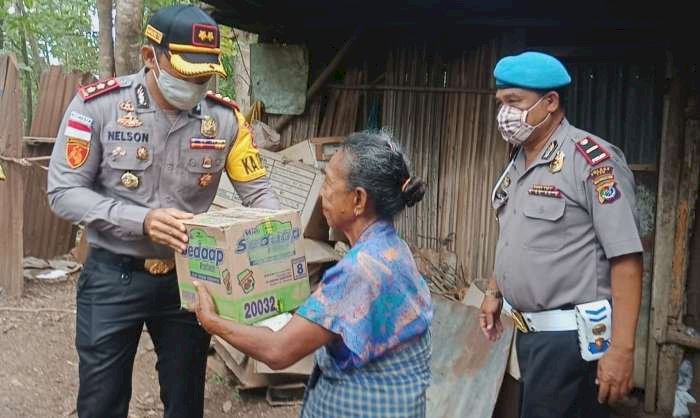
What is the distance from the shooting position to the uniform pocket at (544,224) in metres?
2.67

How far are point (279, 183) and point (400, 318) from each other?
10.2 ft

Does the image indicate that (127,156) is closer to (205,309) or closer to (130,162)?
(130,162)

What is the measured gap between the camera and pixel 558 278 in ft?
8.74

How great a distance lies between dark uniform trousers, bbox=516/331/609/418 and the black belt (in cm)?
153

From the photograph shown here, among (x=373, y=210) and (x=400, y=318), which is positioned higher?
(x=373, y=210)

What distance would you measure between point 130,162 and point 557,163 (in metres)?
1.69

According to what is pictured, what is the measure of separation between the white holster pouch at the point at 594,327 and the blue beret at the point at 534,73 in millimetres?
874

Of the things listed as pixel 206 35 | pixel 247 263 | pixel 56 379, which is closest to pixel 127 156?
pixel 206 35

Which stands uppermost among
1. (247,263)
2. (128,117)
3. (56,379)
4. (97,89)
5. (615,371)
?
(97,89)

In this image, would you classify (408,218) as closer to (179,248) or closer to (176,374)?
(176,374)

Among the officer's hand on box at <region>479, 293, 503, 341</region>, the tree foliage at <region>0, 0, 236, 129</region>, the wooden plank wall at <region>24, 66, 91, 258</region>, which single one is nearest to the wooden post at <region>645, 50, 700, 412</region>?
the officer's hand on box at <region>479, 293, 503, 341</region>

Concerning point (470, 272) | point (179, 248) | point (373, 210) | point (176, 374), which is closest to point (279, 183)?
point (470, 272)

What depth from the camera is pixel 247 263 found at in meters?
2.19

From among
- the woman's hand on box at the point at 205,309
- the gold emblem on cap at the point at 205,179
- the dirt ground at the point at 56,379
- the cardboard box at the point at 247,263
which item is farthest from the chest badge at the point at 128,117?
the dirt ground at the point at 56,379
